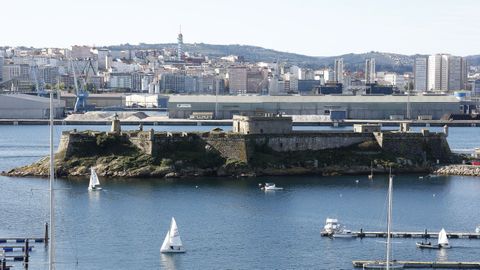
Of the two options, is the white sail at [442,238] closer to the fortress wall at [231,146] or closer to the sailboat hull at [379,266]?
the sailboat hull at [379,266]

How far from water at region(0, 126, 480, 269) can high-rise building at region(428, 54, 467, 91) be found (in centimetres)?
13067

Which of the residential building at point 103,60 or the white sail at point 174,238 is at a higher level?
the residential building at point 103,60

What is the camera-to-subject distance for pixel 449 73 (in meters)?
170

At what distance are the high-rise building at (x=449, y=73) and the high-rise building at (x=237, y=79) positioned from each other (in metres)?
28.8

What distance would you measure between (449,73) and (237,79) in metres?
32.5

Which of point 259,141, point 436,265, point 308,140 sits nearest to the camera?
point 436,265

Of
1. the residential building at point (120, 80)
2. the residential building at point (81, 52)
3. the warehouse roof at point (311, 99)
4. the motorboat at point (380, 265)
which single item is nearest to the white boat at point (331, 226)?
the motorboat at point (380, 265)

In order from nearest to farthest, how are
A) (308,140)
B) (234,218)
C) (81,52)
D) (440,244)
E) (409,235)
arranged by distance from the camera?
(440,244) → (409,235) → (234,218) → (308,140) → (81,52)

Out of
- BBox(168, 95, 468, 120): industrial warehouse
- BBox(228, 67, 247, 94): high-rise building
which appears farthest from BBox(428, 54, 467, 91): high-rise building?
BBox(168, 95, 468, 120): industrial warehouse

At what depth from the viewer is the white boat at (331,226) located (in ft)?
91.1

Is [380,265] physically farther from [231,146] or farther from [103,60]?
[103,60]

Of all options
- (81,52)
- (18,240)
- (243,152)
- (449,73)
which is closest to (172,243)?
(18,240)

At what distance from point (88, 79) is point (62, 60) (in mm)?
29609

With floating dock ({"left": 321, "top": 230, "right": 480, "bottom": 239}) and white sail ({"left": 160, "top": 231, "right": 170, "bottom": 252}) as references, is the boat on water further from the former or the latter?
white sail ({"left": 160, "top": 231, "right": 170, "bottom": 252})
